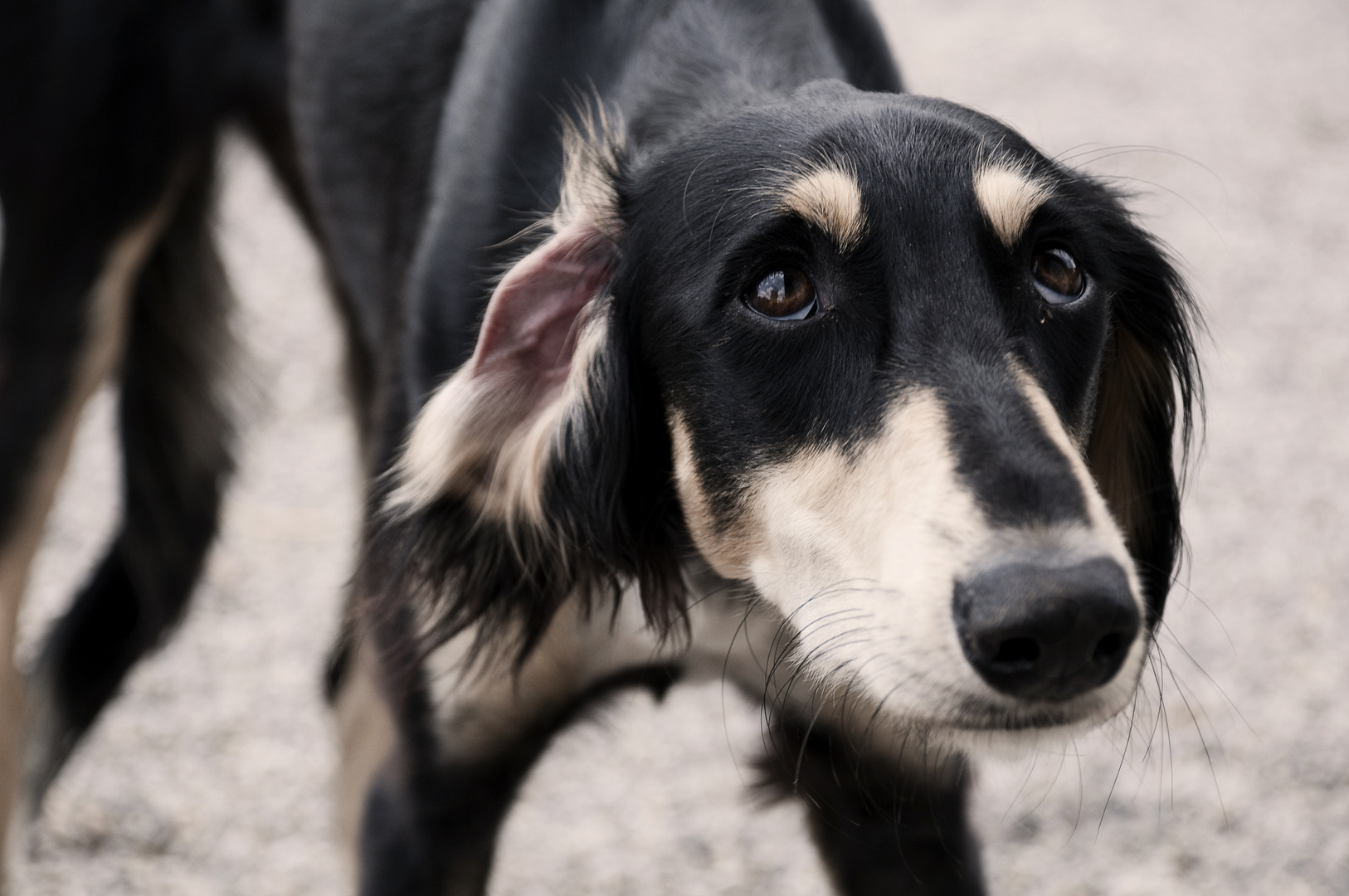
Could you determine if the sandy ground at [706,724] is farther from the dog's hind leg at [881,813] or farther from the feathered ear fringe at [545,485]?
the feathered ear fringe at [545,485]

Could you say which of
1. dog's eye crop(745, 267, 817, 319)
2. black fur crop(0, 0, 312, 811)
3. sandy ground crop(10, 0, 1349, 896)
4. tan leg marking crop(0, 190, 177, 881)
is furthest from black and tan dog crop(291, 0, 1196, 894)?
tan leg marking crop(0, 190, 177, 881)

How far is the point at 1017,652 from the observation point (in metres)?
1.37

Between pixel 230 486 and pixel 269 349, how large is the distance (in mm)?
1659

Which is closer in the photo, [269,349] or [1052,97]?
[269,349]

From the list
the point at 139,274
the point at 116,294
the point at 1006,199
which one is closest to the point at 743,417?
the point at 1006,199

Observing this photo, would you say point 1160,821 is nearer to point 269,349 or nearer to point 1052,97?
point 269,349

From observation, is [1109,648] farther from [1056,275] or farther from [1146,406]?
[1146,406]

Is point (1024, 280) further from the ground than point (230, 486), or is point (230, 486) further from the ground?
point (1024, 280)

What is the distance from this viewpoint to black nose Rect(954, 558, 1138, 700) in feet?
4.33

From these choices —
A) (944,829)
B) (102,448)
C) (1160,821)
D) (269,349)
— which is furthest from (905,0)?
(944,829)

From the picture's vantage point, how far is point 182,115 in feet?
8.97

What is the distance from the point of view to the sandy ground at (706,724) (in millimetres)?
3014

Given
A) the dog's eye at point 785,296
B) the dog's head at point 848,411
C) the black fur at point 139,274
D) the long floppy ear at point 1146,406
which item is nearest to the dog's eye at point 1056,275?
the dog's head at point 848,411

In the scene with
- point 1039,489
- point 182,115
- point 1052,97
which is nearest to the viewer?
point 1039,489
